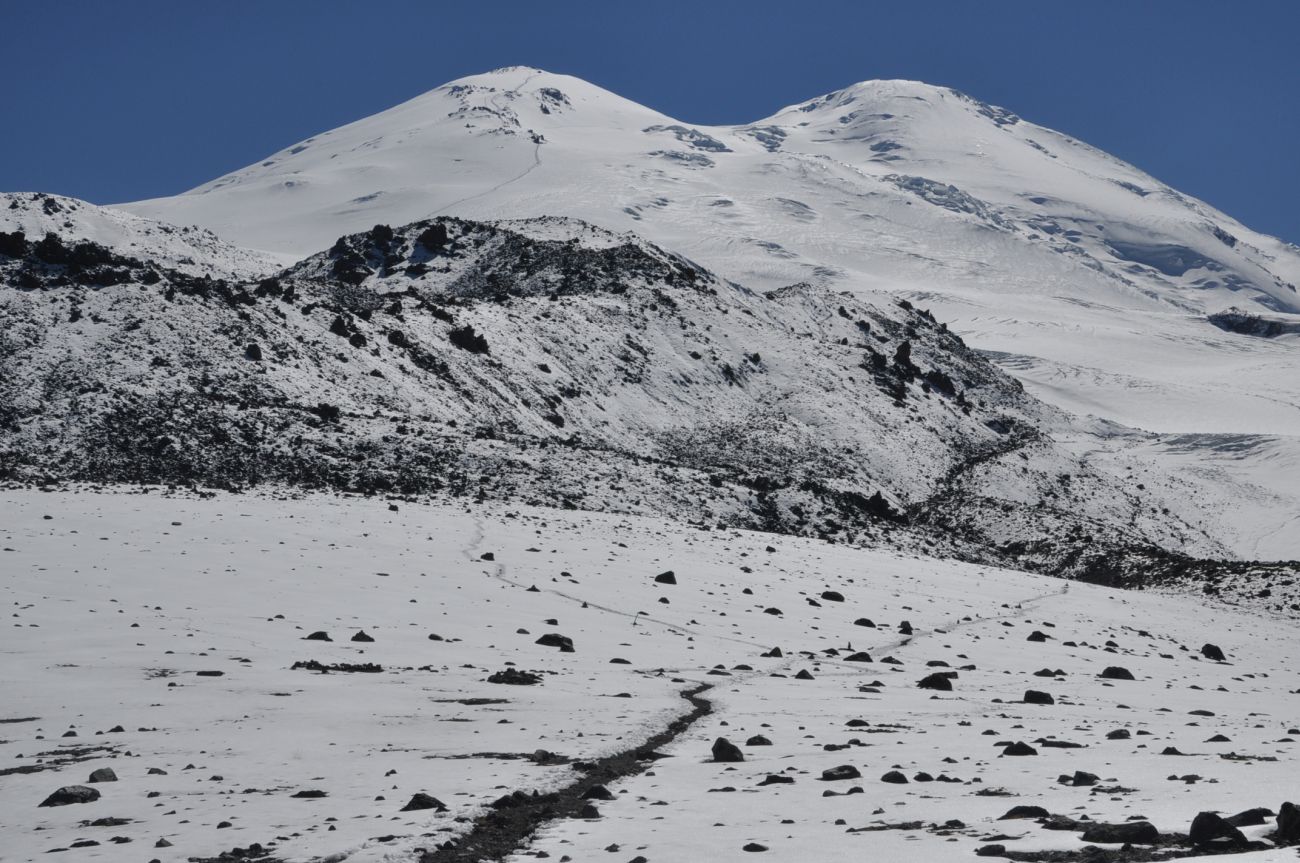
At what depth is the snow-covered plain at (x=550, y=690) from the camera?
1186 cm

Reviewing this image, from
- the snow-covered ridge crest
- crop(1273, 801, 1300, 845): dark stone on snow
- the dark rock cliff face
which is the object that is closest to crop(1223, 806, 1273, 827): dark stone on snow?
crop(1273, 801, 1300, 845): dark stone on snow

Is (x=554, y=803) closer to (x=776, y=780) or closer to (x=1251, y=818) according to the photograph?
(x=776, y=780)

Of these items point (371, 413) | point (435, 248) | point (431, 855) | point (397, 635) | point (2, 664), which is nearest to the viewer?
point (431, 855)

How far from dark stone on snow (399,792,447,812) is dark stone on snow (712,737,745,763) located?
4.19m

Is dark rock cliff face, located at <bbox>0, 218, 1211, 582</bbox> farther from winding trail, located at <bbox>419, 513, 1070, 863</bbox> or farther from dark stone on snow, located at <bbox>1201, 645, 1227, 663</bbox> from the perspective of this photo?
winding trail, located at <bbox>419, 513, 1070, 863</bbox>

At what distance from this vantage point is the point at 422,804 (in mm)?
12445

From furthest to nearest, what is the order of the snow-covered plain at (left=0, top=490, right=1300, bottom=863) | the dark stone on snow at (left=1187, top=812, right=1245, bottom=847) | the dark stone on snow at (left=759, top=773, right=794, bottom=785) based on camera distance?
the dark stone on snow at (left=759, top=773, right=794, bottom=785)
the snow-covered plain at (left=0, top=490, right=1300, bottom=863)
the dark stone on snow at (left=1187, top=812, right=1245, bottom=847)

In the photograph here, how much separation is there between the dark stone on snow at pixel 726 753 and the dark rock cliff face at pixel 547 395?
3081cm

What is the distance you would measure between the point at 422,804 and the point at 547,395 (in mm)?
57250

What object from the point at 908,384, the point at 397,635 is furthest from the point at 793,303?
the point at 397,635

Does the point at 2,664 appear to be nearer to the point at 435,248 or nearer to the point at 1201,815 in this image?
the point at 1201,815

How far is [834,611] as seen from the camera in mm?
33250

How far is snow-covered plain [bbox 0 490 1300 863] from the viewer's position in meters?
11.9

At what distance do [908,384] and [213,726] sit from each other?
80.9 meters
